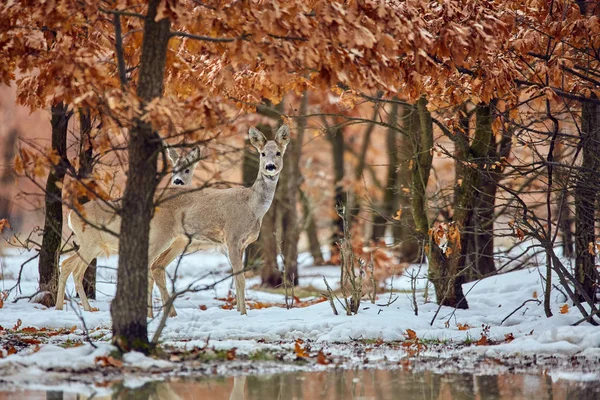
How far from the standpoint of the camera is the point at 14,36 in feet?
26.7

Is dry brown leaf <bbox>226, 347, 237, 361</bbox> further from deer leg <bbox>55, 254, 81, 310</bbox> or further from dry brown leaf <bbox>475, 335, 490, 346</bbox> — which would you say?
deer leg <bbox>55, 254, 81, 310</bbox>

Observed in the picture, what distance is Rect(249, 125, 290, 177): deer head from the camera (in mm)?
11461

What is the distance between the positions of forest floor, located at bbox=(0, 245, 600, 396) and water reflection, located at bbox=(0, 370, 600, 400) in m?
0.35

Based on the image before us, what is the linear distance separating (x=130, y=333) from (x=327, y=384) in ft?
6.04

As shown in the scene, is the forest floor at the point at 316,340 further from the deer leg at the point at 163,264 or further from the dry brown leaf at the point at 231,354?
the deer leg at the point at 163,264

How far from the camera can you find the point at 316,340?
9148 millimetres

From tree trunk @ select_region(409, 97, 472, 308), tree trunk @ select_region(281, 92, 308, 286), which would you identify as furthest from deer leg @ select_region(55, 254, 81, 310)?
tree trunk @ select_region(281, 92, 308, 286)

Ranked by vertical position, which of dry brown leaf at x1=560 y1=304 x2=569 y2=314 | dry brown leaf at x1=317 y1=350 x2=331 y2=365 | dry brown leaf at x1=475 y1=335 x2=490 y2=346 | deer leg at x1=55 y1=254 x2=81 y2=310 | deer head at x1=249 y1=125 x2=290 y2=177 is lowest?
dry brown leaf at x1=317 y1=350 x2=331 y2=365

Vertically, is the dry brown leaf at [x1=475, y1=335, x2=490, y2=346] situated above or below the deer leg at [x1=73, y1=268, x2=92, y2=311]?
below

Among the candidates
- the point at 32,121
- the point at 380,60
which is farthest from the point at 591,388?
the point at 32,121

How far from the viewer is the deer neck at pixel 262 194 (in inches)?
Answer: 461

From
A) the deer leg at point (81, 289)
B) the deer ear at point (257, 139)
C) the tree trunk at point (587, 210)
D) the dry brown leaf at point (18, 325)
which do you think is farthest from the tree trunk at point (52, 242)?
the tree trunk at point (587, 210)

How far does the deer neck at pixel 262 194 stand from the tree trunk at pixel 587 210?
4197 millimetres

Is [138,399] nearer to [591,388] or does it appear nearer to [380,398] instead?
[380,398]
